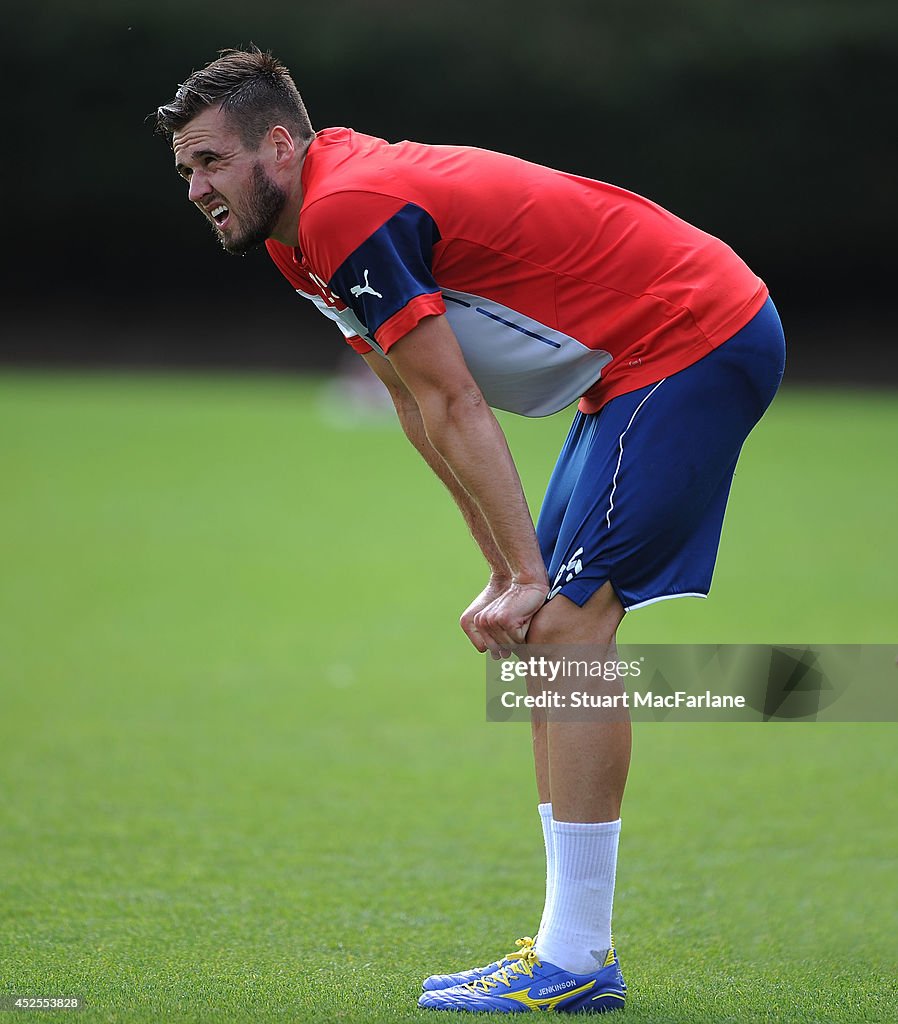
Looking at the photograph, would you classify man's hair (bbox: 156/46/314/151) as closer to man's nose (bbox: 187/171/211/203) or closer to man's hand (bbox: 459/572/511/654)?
man's nose (bbox: 187/171/211/203)

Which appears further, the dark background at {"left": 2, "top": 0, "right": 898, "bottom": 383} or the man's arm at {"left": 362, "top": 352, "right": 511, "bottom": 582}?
the dark background at {"left": 2, "top": 0, "right": 898, "bottom": 383}

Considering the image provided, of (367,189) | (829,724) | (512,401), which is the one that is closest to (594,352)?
(512,401)

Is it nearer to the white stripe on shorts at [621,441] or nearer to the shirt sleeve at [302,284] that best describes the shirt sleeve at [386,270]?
the shirt sleeve at [302,284]

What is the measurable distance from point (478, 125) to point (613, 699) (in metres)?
27.4

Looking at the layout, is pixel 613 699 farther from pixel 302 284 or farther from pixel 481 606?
pixel 302 284

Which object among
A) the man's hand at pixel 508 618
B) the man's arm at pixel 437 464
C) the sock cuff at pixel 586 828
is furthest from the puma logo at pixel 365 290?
the sock cuff at pixel 586 828

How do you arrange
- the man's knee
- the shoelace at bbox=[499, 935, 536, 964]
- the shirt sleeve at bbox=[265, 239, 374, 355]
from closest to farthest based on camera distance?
the man's knee < the shoelace at bbox=[499, 935, 536, 964] < the shirt sleeve at bbox=[265, 239, 374, 355]

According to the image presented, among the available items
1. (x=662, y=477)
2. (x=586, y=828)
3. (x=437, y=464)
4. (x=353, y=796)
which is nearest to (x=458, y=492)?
(x=437, y=464)

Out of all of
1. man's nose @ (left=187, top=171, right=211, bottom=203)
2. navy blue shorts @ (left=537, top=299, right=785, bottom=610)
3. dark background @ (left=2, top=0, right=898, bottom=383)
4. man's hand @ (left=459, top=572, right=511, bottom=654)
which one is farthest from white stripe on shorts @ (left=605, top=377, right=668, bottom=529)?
dark background @ (left=2, top=0, right=898, bottom=383)

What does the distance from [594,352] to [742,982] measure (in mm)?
1300

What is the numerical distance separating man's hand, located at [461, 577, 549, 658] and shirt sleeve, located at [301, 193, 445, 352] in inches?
20.0

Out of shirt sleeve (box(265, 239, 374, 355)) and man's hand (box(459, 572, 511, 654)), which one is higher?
shirt sleeve (box(265, 239, 374, 355))

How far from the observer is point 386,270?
7.63 ft

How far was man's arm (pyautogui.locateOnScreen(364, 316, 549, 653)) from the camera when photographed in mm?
2365
